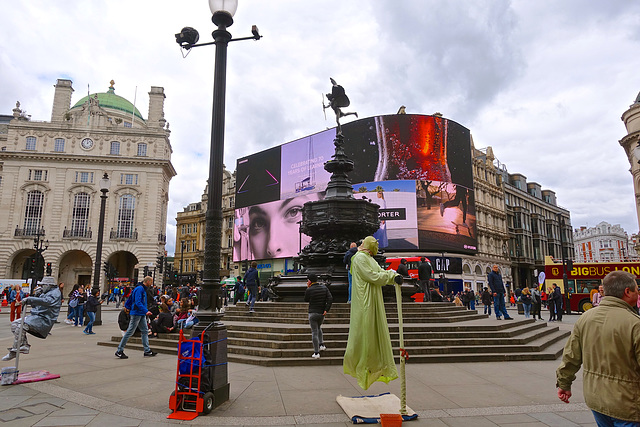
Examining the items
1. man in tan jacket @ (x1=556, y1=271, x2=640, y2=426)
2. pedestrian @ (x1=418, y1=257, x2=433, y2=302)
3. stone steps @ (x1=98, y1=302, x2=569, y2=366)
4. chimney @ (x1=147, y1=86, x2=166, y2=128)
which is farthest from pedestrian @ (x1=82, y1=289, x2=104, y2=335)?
chimney @ (x1=147, y1=86, x2=166, y2=128)

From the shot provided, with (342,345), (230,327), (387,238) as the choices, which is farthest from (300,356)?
(387,238)

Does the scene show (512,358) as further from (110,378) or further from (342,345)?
(110,378)

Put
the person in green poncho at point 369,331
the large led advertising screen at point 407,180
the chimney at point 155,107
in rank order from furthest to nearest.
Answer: the chimney at point 155,107, the large led advertising screen at point 407,180, the person in green poncho at point 369,331

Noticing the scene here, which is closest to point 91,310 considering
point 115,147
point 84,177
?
point 84,177

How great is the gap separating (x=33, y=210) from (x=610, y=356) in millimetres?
56479

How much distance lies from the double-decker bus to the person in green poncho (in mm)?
23734

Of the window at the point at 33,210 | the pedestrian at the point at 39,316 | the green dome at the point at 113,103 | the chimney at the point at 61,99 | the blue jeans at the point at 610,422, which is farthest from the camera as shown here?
the green dome at the point at 113,103

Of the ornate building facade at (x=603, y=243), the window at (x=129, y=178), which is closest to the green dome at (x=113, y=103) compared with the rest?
the window at (x=129, y=178)

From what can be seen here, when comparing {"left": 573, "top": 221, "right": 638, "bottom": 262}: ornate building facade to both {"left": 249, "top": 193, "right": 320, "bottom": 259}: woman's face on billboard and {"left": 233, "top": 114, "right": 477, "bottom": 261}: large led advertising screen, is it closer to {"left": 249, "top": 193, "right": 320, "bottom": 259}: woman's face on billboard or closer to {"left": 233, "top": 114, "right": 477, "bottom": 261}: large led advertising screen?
{"left": 233, "top": 114, "right": 477, "bottom": 261}: large led advertising screen

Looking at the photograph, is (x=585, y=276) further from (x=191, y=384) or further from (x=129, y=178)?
(x=129, y=178)

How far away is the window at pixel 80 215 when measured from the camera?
4703 cm

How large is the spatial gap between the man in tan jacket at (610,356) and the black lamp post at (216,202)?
3699 mm

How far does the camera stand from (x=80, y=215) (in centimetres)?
4759

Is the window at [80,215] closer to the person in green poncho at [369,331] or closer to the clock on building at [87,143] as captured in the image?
A: the clock on building at [87,143]
